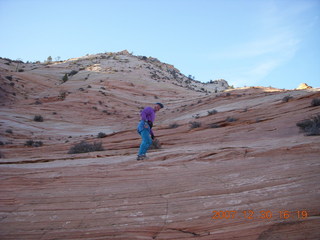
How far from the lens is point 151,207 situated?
414cm

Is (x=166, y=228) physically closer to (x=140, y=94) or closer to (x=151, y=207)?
(x=151, y=207)

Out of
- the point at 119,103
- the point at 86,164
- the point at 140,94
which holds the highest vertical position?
the point at 140,94

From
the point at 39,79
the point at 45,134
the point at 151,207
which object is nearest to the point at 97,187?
the point at 151,207

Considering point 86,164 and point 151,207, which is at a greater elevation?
point 86,164

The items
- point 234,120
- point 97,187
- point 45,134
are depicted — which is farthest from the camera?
point 45,134

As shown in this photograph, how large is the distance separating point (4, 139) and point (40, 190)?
9860 millimetres

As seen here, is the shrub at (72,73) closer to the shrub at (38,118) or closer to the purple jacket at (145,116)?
the shrub at (38,118)
